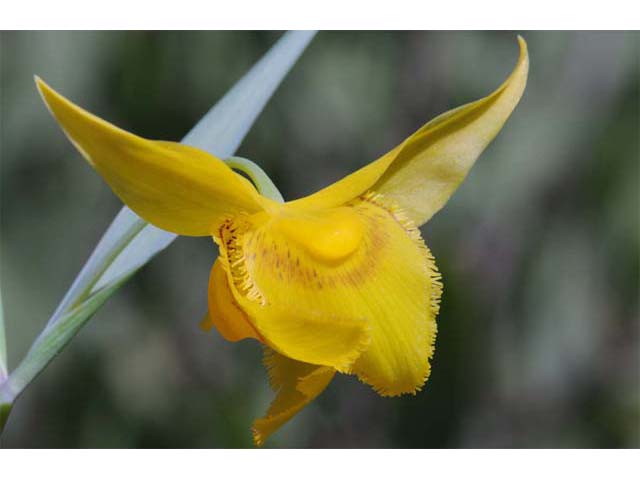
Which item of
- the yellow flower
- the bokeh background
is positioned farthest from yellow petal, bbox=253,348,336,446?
the bokeh background

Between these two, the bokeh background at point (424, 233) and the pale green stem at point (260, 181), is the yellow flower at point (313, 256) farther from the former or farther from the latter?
Answer: the bokeh background at point (424, 233)

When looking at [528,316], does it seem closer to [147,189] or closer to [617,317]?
[617,317]

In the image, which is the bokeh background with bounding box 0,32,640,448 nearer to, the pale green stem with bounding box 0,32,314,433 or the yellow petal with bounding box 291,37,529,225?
the pale green stem with bounding box 0,32,314,433

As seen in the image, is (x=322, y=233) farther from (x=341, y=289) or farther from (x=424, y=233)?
(x=424, y=233)

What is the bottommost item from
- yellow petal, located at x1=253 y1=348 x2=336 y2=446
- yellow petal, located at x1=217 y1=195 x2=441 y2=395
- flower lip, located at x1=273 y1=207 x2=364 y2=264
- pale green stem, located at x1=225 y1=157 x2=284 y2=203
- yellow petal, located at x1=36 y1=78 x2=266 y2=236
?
yellow petal, located at x1=253 y1=348 x2=336 y2=446

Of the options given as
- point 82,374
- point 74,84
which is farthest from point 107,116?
point 82,374

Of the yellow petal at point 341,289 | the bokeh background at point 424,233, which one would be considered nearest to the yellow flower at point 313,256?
the yellow petal at point 341,289
